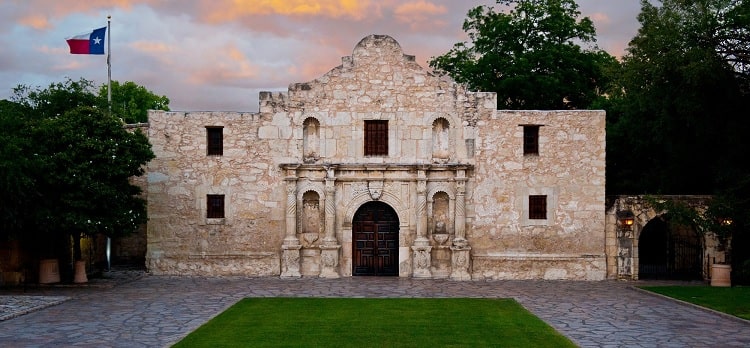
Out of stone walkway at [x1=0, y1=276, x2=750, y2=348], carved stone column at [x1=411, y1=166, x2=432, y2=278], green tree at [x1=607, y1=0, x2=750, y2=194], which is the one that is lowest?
stone walkway at [x1=0, y1=276, x2=750, y2=348]

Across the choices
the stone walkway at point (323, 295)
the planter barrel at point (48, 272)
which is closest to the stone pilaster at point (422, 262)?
the stone walkway at point (323, 295)

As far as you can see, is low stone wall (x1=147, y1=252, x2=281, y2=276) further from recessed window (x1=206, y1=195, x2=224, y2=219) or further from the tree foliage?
the tree foliage

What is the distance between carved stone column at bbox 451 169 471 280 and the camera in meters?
28.8

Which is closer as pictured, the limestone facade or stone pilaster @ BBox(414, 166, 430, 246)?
stone pilaster @ BBox(414, 166, 430, 246)

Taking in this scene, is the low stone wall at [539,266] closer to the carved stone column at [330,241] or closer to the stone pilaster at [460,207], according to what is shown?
the stone pilaster at [460,207]

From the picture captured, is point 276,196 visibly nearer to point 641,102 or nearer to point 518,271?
point 518,271

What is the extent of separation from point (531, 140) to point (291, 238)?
958cm

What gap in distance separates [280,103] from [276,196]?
345cm

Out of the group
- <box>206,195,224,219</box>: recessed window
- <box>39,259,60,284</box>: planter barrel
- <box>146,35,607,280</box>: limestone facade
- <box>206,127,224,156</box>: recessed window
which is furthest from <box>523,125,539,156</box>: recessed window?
<box>39,259,60,284</box>: planter barrel

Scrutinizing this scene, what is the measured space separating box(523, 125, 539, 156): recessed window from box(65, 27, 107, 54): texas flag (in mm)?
17148

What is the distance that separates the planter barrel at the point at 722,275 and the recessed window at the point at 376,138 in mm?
12281

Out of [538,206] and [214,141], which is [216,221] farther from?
[538,206]

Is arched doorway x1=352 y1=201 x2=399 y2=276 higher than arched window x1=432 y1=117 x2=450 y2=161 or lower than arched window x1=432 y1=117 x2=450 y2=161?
lower

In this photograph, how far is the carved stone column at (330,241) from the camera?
94.9 ft
